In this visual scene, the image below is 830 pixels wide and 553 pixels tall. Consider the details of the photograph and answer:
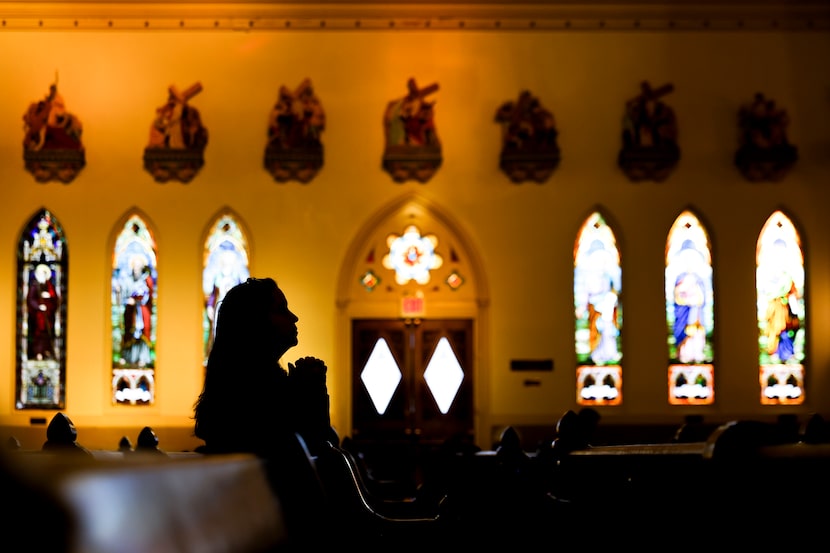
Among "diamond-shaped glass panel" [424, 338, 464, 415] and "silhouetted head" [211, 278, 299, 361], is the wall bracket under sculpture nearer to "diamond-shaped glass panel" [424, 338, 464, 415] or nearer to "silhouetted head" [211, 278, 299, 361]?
"diamond-shaped glass panel" [424, 338, 464, 415]

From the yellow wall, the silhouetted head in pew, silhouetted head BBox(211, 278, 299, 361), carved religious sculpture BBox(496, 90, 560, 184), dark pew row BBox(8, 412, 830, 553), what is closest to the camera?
dark pew row BBox(8, 412, 830, 553)

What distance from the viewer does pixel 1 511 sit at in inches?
35.6

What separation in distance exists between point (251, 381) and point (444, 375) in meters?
12.7

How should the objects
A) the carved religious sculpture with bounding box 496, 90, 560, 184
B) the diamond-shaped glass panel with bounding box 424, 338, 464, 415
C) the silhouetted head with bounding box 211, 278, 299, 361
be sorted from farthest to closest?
the diamond-shaped glass panel with bounding box 424, 338, 464, 415
the carved religious sculpture with bounding box 496, 90, 560, 184
the silhouetted head with bounding box 211, 278, 299, 361

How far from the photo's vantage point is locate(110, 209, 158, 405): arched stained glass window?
15922 millimetres

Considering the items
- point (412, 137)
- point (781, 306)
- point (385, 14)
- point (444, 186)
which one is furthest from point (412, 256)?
point (781, 306)

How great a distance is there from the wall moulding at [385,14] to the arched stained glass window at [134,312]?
9.85 feet

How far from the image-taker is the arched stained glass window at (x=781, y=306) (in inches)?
629

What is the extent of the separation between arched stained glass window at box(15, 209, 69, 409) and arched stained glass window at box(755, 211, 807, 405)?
10.2 m

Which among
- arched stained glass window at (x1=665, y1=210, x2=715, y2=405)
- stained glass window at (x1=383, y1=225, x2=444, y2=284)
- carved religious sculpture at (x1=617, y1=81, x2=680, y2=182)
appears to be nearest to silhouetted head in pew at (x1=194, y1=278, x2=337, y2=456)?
stained glass window at (x1=383, y1=225, x2=444, y2=284)

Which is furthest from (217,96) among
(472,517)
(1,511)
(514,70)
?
(1,511)

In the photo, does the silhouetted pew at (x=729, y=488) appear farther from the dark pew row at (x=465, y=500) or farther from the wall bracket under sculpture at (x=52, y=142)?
the wall bracket under sculpture at (x=52, y=142)

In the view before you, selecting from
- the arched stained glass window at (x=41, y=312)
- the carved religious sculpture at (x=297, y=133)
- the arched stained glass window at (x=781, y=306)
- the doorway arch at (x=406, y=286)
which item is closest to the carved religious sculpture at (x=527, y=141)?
the doorway arch at (x=406, y=286)

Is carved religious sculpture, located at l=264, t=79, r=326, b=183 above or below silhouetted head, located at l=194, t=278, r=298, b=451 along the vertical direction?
above
